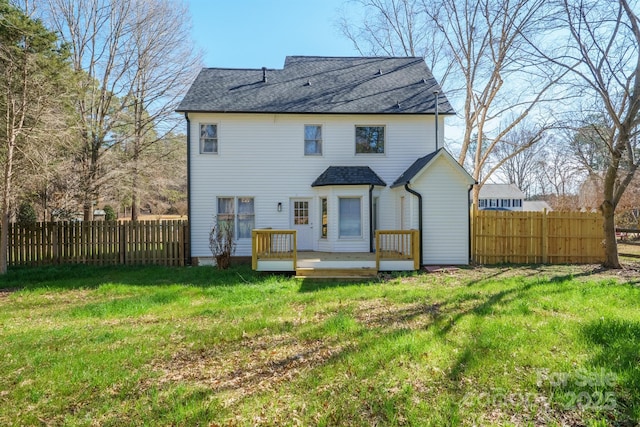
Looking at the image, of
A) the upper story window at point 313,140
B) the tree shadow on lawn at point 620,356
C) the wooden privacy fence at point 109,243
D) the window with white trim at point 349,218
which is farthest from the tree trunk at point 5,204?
the tree shadow on lawn at point 620,356

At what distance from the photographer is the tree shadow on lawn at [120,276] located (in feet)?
31.0

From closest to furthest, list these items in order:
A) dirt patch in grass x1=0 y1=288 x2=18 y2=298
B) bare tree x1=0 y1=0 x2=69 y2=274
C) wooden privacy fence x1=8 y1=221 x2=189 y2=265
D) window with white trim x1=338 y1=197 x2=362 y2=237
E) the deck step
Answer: dirt patch in grass x1=0 y1=288 x2=18 y2=298
bare tree x1=0 y1=0 x2=69 y2=274
the deck step
wooden privacy fence x1=8 y1=221 x2=189 y2=265
window with white trim x1=338 y1=197 x2=362 y2=237

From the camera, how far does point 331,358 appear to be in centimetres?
430

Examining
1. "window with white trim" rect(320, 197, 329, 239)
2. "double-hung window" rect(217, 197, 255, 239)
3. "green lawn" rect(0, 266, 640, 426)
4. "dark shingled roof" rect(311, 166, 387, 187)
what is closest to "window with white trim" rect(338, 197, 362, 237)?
"window with white trim" rect(320, 197, 329, 239)

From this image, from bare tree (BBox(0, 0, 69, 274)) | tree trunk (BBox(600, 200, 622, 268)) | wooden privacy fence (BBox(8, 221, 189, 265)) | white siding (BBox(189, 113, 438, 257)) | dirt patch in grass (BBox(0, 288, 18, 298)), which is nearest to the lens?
dirt patch in grass (BBox(0, 288, 18, 298))

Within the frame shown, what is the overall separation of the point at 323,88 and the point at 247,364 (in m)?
12.1

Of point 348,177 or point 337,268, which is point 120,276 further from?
point 348,177

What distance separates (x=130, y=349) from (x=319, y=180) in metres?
8.76

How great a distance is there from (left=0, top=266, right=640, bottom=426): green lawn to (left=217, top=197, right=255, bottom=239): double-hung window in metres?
4.88

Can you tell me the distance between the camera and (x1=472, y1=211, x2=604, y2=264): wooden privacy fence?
11484mm

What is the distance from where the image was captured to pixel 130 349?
15.4 ft

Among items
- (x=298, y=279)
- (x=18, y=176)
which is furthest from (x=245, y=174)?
(x=18, y=176)

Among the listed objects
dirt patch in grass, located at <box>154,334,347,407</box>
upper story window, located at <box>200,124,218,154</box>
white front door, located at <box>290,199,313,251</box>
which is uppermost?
upper story window, located at <box>200,124,218,154</box>

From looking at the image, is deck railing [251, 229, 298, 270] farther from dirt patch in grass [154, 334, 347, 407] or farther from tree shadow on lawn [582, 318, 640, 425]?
tree shadow on lawn [582, 318, 640, 425]
